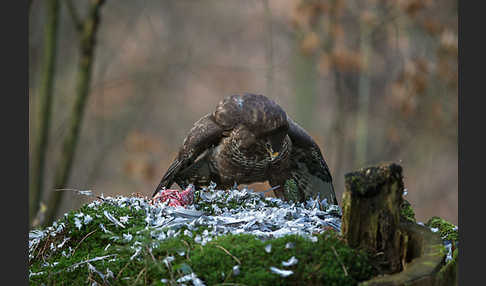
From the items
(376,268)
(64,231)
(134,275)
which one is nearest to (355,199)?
(376,268)

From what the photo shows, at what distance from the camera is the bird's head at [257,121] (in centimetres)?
373

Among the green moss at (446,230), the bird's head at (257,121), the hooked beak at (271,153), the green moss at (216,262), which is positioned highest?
the bird's head at (257,121)

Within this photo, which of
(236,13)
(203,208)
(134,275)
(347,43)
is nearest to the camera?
(134,275)

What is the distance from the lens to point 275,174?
4074mm

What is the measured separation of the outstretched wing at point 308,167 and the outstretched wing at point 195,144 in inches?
24.6

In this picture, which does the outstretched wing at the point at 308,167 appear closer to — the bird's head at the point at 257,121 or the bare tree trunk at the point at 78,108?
the bird's head at the point at 257,121

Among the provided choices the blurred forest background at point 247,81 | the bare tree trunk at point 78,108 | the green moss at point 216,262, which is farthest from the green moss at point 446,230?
the bare tree trunk at point 78,108

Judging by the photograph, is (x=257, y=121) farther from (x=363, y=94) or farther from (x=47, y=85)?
(x=363, y=94)

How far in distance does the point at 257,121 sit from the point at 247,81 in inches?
297

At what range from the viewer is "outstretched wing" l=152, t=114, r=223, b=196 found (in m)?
3.90

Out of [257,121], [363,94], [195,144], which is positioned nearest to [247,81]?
[363,94]

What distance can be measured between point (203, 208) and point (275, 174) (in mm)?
1018

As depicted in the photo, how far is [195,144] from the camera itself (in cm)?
389

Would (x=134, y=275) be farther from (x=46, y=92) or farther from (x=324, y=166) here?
(x=46, y=92)
